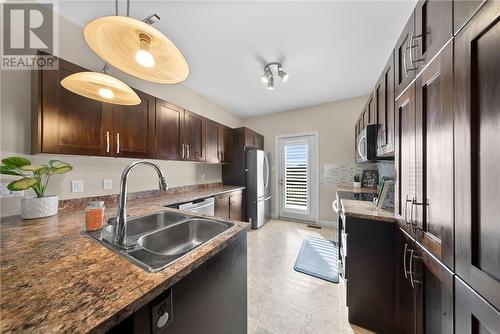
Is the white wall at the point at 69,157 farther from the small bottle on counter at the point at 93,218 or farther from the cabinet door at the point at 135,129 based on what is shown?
the small bottle on counter at the point at 93,218

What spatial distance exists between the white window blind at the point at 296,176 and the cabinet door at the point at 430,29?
3076 millimetres

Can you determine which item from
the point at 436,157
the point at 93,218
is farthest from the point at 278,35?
the point at 93,218

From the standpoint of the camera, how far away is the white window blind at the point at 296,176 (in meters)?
4.01

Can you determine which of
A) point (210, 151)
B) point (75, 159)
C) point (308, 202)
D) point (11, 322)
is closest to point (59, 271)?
point (11, 322)

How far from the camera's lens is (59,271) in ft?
2.02

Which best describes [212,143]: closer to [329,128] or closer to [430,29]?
[329,128]

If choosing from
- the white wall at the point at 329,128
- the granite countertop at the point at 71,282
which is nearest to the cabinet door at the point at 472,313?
the granite countertop at the point at 71,282

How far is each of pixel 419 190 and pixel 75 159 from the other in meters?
2.75

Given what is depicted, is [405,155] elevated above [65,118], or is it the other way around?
[65,118]

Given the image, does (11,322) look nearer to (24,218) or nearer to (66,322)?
(66,322)

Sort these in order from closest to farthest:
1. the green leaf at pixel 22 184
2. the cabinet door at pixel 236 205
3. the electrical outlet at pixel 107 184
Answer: the green leaf at pixel 22 184 → the electrical outlet at pixel 107 184 → the cabinet door at pixel 236 205

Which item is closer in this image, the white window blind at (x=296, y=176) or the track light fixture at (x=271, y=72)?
the track light fixture at (x=271, y=72)

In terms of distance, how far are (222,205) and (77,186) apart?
5.96 feet

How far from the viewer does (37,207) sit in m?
1.31
